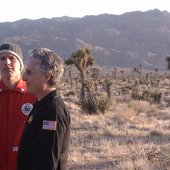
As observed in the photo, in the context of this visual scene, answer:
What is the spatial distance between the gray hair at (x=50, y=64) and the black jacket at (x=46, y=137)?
10cm

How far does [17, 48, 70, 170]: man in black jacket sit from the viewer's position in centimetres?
323

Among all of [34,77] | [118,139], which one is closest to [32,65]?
[34,77]

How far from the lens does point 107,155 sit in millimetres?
9727

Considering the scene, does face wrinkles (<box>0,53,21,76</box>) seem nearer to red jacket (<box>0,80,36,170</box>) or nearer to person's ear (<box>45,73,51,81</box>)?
red jacket (<box>0,80,36,170</box>)

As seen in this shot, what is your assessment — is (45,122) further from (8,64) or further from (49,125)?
(8,64)

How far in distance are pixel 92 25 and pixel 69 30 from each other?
8.08 m

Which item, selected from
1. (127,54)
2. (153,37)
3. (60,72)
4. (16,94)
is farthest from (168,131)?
(153,37)

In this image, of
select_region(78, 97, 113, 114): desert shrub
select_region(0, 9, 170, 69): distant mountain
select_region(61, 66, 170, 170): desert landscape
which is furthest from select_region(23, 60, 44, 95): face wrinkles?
select_region(0, 9, 170, 69): distant mountain

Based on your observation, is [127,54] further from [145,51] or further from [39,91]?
[39,91]

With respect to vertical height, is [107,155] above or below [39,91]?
below

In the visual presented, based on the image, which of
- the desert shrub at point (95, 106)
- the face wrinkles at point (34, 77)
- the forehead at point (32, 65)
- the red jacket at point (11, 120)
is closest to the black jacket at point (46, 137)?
the face wrinkles at point (34, 77)

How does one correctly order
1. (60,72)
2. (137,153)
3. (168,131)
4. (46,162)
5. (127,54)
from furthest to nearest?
(127,54) → (168,131) → (137,153) → (60,72) → (46,162)

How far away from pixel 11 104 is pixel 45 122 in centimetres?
114

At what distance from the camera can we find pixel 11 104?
433cm
